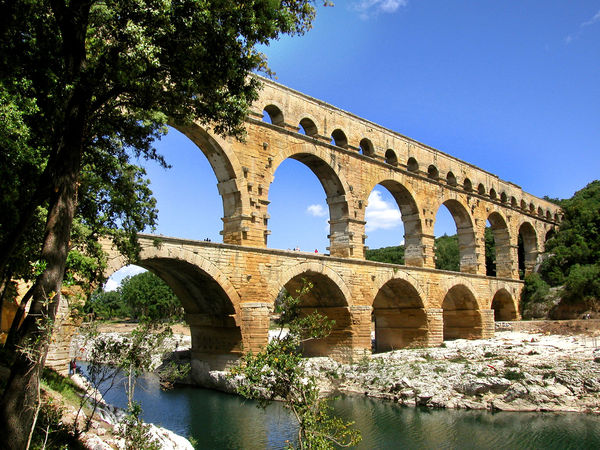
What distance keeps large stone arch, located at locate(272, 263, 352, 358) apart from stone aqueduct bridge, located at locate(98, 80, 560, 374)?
0.05 metres

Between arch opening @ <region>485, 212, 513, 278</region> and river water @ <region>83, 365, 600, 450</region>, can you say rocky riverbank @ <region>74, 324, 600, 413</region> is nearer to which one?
river water @ <region>83, 365, 600, 450</region>

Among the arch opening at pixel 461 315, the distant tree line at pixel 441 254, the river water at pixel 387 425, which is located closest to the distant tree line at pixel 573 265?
the arch opening at pixel 461 315

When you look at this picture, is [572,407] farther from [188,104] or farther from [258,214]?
[188,104]

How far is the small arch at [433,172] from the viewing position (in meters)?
25.5

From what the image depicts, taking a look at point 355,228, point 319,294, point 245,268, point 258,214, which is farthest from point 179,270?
point 355,228

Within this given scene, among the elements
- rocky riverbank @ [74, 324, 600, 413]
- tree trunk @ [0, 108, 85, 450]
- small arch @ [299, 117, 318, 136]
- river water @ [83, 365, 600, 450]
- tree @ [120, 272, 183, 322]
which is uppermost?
small arch @ [299, 117, 318, 136]

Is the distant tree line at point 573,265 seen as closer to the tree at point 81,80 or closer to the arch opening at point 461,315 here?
the arch opening at point 461,315

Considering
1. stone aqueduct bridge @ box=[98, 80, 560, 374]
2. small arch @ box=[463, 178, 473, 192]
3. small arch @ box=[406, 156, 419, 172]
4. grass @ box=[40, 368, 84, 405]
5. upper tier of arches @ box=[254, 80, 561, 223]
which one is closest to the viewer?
grass @ box=[40, 368, 84, 405]

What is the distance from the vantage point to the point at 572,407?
14.5 metres

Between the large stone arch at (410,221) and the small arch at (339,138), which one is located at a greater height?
the small arch at (339,138)

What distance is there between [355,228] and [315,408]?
42.6ft

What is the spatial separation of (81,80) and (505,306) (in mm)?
29899

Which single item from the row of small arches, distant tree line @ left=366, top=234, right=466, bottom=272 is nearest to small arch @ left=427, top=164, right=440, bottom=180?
the row of small arches

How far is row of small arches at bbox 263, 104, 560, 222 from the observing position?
60.8ft
